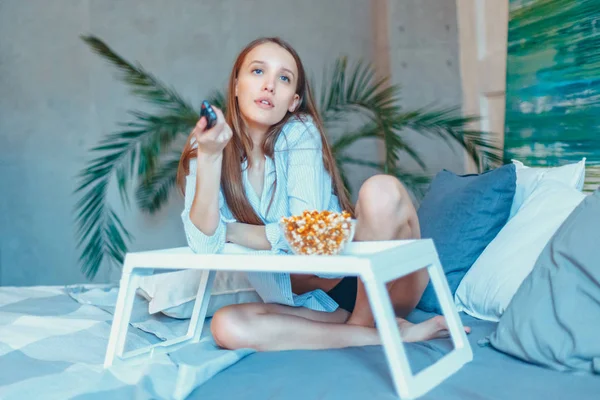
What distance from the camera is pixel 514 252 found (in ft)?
5.11

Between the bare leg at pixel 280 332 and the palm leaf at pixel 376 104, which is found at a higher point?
the palm leaf at pixel 376 104

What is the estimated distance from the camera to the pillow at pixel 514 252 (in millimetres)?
1509

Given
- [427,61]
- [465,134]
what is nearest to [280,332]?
[465,134]

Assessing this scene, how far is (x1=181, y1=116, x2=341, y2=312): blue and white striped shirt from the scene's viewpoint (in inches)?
61.7

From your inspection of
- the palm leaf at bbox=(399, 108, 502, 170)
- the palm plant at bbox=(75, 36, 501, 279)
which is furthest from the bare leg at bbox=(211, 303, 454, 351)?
the palm plant at bbox=(75, 36, 501, 279)

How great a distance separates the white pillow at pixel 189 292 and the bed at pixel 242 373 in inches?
6.2

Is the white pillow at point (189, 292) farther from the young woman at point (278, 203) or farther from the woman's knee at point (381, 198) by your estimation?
the woman's knee at point (381, 198)

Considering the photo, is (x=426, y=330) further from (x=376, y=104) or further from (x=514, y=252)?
(x=376, y=104)

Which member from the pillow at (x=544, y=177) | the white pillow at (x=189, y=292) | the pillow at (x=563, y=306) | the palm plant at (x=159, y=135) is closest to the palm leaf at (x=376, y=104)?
the palm plant at (x=159, y=135)

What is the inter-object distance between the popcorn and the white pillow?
63 centimetres

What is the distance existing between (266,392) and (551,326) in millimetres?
501

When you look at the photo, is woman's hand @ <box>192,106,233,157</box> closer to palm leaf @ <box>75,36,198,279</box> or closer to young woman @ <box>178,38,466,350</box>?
young woman @ <box>178,38,466,350</box>

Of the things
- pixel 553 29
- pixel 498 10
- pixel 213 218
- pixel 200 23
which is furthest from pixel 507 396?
pixel 200 23

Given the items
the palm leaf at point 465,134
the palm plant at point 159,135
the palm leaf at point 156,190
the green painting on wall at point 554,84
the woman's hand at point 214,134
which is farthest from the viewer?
the palm leaf at point 156,190
